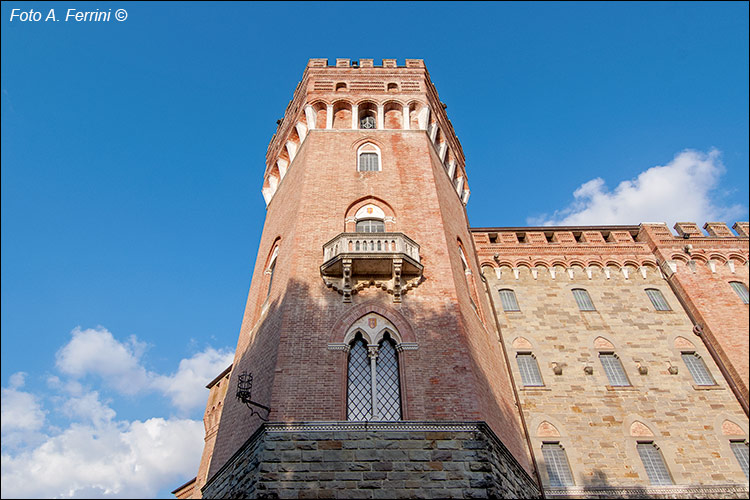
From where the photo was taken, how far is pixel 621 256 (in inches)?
838

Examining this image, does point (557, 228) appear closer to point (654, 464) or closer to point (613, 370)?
point (613, 370)

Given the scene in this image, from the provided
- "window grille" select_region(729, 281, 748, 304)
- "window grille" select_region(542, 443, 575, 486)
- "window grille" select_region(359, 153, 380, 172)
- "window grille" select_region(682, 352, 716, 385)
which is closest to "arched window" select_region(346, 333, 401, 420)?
"window grille" select_region(542, 443, 575, 486)

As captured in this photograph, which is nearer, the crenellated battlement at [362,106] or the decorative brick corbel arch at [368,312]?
the decorative brick corbel arch at [368,312]

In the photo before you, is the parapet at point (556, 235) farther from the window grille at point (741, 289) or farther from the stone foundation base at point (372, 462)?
the stone foundation base at point (372, 462)

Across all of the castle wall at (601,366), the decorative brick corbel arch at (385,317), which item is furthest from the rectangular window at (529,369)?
the decorative brick corbel arch at (385,317)

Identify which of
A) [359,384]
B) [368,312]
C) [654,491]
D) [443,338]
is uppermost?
[368,312]

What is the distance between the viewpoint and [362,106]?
20016 millimetres

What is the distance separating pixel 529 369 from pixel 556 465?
332 cm

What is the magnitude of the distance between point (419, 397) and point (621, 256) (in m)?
13.7

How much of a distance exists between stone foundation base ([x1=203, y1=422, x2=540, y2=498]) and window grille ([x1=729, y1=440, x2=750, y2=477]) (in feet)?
28.7

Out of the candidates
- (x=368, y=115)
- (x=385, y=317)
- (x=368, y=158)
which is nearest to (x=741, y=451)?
(x=385, y=317)

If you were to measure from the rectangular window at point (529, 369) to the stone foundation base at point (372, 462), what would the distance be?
239 inches

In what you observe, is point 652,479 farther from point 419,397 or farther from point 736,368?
point 419,397

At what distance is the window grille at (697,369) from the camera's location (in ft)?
56.8
